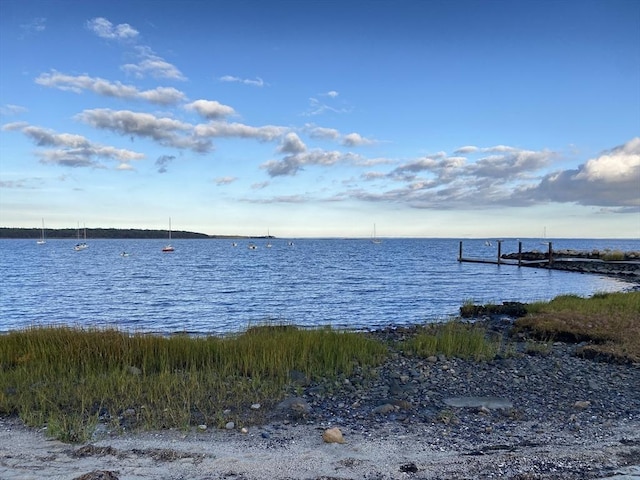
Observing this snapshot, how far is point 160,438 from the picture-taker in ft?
21.5

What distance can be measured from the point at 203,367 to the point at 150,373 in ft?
3.14

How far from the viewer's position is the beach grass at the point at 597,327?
11.9 meters

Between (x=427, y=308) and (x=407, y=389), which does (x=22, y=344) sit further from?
(x=427, y=308)

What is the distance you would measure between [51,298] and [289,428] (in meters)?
29.4

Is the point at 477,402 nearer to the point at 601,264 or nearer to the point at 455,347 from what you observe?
the point at 455,347

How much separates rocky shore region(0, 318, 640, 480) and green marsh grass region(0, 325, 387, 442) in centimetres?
39

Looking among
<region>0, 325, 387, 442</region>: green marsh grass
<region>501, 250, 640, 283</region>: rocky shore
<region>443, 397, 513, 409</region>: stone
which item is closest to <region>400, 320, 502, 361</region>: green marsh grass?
<region>0, 325, 387, 442</region>: green marsh grass

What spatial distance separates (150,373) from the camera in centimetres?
992

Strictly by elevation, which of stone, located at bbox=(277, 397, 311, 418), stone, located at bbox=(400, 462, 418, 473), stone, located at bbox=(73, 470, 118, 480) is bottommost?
stone, located at bbox=(277, 397, 311, 418)

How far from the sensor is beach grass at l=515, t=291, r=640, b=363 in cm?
1186

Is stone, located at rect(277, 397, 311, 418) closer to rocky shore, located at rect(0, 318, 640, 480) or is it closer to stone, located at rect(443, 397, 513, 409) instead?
rocky shore, located at rect(0, 318, 640, 480)

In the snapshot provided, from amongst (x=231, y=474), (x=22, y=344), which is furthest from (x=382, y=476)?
(x=22, y=344)

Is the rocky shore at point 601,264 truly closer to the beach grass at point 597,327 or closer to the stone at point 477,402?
the beach grass at point 597,327

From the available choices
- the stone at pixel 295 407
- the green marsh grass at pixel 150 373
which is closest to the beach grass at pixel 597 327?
the green marsh grass at pixel 150 373
